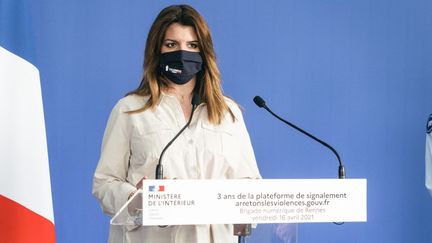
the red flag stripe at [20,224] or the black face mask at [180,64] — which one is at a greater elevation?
the black face mask at [180,64]

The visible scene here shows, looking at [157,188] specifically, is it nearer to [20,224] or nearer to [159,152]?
[159,152]

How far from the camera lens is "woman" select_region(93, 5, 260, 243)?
6.55 ft

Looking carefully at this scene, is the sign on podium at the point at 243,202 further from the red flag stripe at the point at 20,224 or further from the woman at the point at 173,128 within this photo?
the red flag stripe at the point at 20,224

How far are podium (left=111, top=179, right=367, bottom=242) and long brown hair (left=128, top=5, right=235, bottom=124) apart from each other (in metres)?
0.54

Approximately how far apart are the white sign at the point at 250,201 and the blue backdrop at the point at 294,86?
1.72 meters

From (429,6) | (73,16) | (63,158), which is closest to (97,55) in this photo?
(73,16)

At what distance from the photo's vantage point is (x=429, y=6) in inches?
152

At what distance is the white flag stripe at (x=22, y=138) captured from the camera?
95.0 inches

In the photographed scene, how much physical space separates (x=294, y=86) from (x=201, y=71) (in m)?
1.49

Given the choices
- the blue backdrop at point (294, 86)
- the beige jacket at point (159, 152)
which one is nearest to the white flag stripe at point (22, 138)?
the beige jacket at point (159, 152)

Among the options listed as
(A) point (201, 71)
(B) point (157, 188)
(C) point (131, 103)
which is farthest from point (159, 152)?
(B) point (157, 188)

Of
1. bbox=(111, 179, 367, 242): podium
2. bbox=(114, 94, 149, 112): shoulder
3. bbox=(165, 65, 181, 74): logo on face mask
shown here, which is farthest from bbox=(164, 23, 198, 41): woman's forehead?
bbox=(111, 179, 367, 242): podium

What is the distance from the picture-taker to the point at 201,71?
85.5 inches

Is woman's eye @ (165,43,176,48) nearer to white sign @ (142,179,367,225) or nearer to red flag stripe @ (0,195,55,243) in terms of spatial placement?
white sign @ (142,179,367,225)
